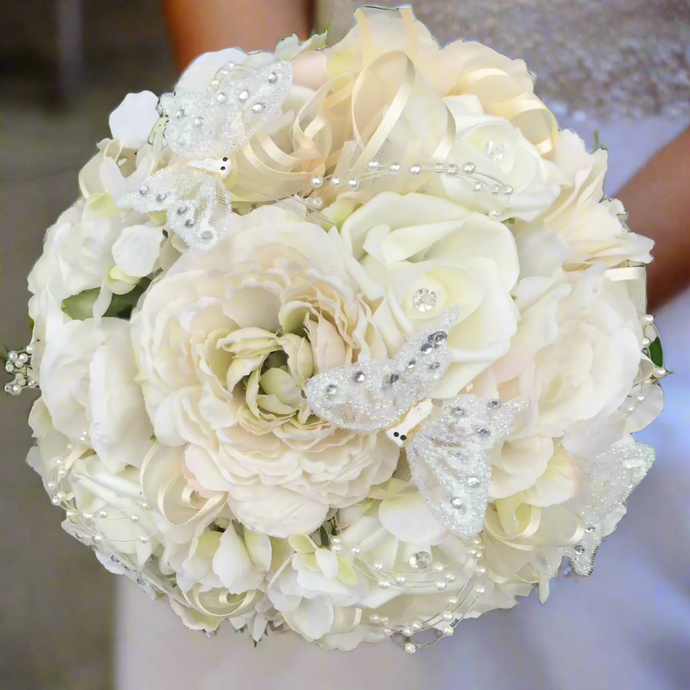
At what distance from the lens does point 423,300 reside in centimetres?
32

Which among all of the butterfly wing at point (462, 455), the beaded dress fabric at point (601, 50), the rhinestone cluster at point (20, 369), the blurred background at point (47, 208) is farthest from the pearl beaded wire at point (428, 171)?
the blurred background at point (47, 208)

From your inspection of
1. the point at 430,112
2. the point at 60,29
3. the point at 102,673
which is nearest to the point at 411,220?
the point at 430,112

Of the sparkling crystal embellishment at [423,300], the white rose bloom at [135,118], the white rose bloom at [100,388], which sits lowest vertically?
the white rose bloom at [100,388]

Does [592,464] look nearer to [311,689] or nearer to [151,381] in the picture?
[151,381]

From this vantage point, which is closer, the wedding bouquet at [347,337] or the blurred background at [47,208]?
the wedding bouquet at [347,337]

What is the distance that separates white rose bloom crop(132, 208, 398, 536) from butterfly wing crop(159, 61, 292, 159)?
0.05 m

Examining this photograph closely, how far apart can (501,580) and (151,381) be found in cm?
27

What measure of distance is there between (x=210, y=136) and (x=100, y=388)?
0.16m

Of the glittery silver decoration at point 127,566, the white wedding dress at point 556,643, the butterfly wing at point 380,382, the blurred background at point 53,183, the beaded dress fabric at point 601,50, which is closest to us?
the butterfly wing at point 380,382

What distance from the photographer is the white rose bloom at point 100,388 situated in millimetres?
333

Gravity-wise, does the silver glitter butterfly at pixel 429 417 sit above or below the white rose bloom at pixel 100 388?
above

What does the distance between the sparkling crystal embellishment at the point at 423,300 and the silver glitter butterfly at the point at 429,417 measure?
13 mm

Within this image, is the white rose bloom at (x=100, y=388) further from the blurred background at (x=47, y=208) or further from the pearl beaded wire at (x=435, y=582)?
the blurred background at (x=47, y=208)

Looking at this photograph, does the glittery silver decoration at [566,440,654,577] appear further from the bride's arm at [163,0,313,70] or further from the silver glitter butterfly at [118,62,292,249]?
the bride's arm at [163,0,313,70]
